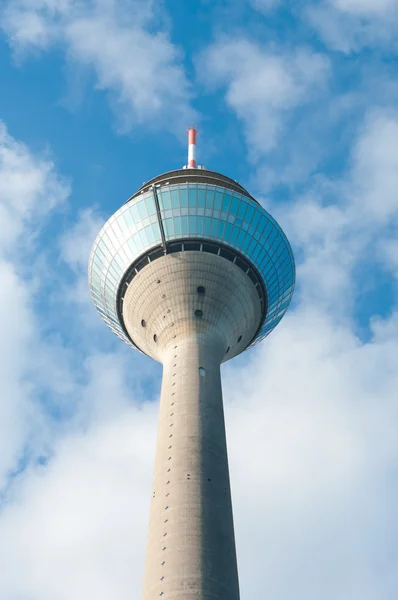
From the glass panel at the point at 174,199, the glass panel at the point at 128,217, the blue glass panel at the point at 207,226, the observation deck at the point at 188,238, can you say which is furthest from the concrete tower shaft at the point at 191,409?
the glass panel at the point at 128,217

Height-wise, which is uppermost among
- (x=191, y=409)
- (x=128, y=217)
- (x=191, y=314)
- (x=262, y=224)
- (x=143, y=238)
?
(x=128, y=217)

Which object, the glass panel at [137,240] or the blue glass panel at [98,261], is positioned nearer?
the glass panel at [137,240]

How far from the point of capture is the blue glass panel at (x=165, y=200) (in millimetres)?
51125

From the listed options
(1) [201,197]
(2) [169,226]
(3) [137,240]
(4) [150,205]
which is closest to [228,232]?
(1) [201,197]

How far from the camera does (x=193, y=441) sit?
40.2m

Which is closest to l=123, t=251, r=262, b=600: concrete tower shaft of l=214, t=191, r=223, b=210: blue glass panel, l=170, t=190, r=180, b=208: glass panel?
l=170, t=190, r=180, b=208: glass panel

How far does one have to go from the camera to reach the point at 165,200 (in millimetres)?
51344

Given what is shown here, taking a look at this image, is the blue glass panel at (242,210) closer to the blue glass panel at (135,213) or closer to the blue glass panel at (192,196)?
the blue glass panel at (192,196)

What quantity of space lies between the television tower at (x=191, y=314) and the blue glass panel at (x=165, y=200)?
76 millimetres

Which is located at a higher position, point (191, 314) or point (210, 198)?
point (210, 198)

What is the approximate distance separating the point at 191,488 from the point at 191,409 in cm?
552

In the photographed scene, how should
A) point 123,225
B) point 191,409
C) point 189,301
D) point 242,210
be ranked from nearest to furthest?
point 191,409, point 189,301, point 242,210, point 123,225

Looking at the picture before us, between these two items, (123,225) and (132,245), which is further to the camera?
(123,225)

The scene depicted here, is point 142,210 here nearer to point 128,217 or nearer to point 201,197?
point 128,217
